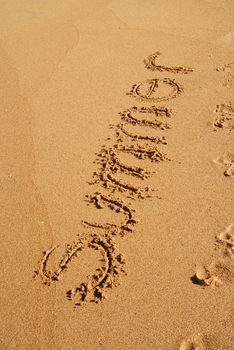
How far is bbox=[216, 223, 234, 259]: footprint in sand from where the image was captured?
2.32 metres

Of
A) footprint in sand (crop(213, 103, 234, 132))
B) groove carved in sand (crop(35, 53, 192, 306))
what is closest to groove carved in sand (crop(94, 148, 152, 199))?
groove carved in sand (crop(35, 53, 192, 306))

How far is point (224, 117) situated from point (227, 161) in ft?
1.80

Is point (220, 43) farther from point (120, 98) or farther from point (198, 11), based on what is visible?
point (120, 98)

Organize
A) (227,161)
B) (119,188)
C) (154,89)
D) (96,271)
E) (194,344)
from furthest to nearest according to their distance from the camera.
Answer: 1. (154,89)
2. (227,161)
3. (119,188)
4. (96,271)
5. (194,344)

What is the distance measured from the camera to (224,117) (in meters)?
3.38

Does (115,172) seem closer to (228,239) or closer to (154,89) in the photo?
(228,239)

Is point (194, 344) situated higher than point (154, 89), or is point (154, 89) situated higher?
point (154, 89)

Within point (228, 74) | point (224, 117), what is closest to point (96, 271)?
point (224, 117)

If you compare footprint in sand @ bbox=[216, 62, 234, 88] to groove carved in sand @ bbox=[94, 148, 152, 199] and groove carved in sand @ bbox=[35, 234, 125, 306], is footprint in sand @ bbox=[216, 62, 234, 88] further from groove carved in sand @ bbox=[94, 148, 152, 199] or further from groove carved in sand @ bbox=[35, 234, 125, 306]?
groove carved in sand @ bbox=[35, 234, 125, 306]

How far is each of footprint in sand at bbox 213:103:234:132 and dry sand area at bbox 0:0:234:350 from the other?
13mm

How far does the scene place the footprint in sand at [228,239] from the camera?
2.32 meters

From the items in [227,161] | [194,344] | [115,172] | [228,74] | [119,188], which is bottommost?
[194,344]

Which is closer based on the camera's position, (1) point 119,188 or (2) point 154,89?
→ (1) point 119,188

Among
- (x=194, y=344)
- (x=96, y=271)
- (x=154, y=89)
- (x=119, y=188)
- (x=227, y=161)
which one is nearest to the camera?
(x=194, y=344)
